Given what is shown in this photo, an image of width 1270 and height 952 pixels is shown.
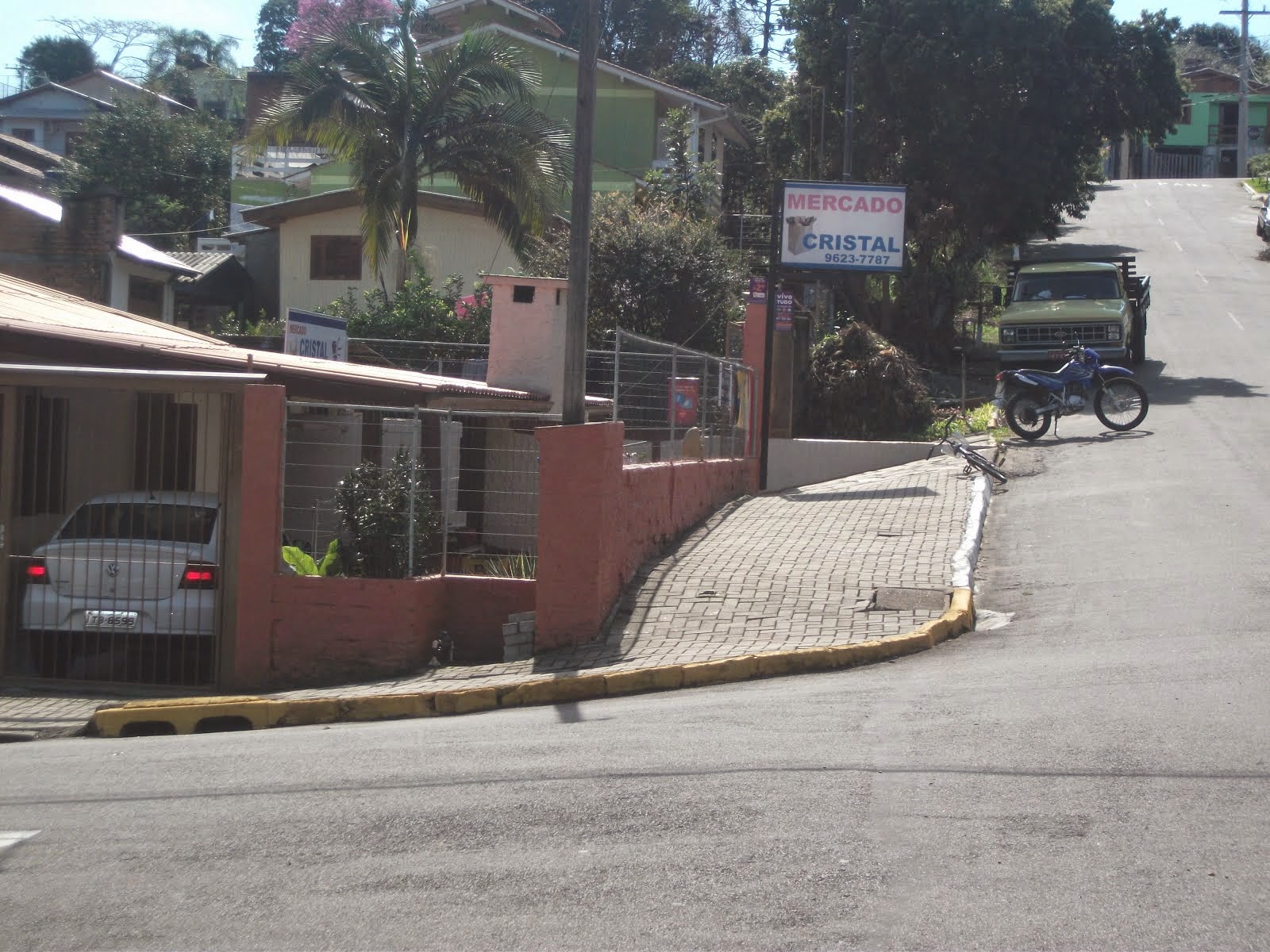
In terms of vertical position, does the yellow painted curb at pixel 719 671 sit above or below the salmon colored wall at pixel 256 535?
below

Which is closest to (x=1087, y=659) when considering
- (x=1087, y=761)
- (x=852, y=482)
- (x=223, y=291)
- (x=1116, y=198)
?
(x=1087, y=761)

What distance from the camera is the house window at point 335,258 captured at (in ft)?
103

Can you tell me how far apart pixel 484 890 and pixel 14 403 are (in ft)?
24.1

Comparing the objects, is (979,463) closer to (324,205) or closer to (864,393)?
(864,393)

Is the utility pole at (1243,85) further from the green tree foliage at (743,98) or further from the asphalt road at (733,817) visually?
the asphalt road at (733,817)

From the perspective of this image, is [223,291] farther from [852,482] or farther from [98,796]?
[98,796]

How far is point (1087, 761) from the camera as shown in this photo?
21.1 feet

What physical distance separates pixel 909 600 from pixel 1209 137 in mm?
88635

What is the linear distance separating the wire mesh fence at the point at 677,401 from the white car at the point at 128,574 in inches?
153

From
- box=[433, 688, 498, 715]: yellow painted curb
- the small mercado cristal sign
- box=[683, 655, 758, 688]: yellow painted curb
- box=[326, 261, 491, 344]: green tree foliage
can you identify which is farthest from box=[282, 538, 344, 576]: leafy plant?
box=[326, 261, 491, 344]: green tree foliage

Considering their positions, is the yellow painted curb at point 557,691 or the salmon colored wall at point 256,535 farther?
the salmon colored wall at point 256,535

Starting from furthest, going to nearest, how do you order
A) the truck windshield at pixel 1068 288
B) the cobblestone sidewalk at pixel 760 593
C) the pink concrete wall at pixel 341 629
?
1. the truck windshield at pixel 1068 288
2. the pink concrete wall at pixel 341 629
3. the cobblestone sidewalk at pixel 760 593

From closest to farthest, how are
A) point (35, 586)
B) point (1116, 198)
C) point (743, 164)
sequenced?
1. point (35, 586)
2. point (743, 164)
3. point (1116, 198)

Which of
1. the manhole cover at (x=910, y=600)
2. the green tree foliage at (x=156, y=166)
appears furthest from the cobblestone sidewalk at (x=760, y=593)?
the green tree foliage at (x=156, y=166)
